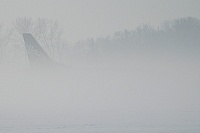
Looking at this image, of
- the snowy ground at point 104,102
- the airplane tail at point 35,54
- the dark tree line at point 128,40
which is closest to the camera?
the snowy ground at point 104,102

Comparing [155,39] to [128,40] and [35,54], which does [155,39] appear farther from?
[35,54]

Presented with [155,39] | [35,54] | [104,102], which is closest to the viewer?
[104,102]

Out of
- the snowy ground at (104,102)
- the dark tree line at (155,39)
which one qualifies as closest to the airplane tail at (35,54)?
the snowy ground at (104,102)

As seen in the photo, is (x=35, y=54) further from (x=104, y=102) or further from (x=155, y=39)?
(x=155, y=39)

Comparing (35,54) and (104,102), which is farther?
(35,54)

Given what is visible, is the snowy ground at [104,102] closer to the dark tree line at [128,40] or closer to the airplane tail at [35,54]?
the airplane tail at [35,54]

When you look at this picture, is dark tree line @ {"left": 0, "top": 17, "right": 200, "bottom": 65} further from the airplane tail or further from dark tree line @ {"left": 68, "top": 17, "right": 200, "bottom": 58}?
the airplane tail

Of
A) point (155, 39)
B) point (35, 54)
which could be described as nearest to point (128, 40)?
point (155, 39)

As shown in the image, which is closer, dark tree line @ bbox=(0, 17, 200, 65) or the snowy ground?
the snowy ground

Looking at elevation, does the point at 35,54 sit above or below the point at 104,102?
above

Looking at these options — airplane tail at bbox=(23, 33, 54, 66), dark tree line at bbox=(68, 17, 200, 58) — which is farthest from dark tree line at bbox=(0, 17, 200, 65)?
airplane tail at bbox=(23, 33, 54, 66)

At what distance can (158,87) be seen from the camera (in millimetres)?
23922

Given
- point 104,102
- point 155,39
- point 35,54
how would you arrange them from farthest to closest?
1. point 155,39
2. point 35,54
3. point 104,102

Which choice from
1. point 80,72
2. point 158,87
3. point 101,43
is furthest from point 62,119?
point 101,43
